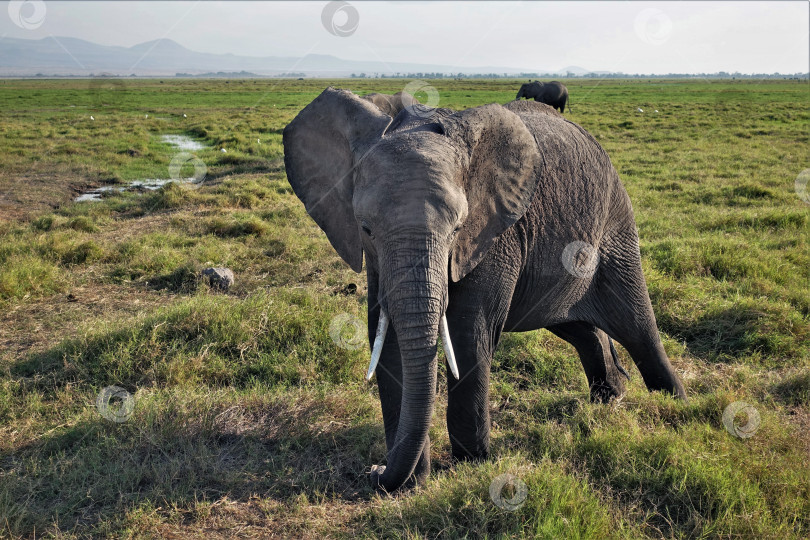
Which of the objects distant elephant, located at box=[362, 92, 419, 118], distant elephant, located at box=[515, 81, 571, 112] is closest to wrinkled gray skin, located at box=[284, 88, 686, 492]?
distant elephant, located at box=[362, 92, 419, 118]

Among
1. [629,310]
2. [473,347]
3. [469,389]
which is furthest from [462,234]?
[629,310]

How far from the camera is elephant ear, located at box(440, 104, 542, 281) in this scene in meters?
3.15

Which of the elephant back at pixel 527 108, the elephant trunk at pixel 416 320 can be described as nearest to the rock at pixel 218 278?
the elephant back at pixel 527 108

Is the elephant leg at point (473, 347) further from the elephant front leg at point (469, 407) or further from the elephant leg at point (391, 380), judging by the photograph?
the elephant leg at point (391, 380)

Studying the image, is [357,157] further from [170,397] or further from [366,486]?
[170,397]

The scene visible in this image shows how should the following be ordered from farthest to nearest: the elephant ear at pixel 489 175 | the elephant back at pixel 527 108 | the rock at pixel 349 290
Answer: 1. the rock at pixel 349 290
2. the elephant back at pixel 527 108
3. the elephant ear at pixel 489 175

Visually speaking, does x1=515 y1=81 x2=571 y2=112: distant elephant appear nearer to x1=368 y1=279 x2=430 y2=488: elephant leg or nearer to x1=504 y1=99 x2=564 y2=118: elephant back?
x1=504 y1=99 x2=564 y2=118: elephant back

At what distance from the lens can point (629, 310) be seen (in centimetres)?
437

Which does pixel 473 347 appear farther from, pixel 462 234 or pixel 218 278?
pixel 218 278

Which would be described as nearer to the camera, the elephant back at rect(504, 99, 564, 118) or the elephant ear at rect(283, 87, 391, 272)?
the elephant ear at rect(283, 87, 391, 272)

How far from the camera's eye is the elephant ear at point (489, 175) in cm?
315

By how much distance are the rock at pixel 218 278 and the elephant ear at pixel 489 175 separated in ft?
16.2

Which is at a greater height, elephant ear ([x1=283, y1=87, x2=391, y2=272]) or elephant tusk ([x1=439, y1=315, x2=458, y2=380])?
elephant ear ([x1=283, y1=87, x2=391, y2=272])

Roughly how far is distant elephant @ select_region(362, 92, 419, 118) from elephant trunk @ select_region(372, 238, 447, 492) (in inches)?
54.8
